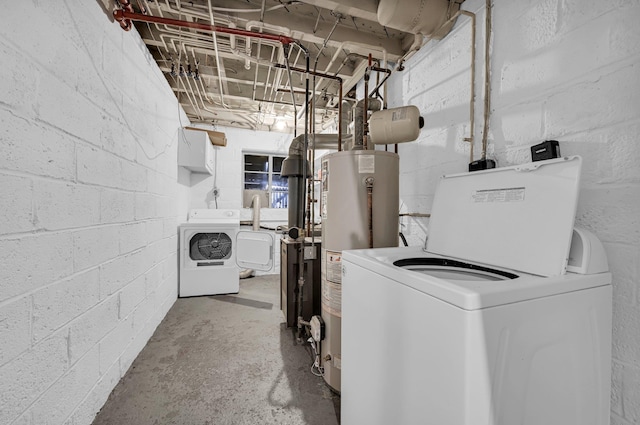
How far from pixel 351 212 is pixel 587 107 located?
1016 mm

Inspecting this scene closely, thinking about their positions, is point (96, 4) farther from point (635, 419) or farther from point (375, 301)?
point (635, 419)

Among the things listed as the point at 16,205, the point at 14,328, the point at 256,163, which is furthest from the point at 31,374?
the point at 256,163

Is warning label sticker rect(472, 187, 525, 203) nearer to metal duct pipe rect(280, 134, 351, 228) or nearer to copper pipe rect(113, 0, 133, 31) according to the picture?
metal duct pipe rect(280, 134, 351, 228)

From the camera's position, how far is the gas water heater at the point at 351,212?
1.43m

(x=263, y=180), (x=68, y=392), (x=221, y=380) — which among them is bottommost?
(x=221, y=380)

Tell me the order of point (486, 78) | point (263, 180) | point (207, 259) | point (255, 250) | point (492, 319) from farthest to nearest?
point (263, 180), point (207, 259), point (255, 250), point (486, 78), point (492, 319)

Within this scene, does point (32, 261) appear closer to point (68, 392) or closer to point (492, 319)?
point (68, 392)

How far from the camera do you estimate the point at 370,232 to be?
1428 millimetres

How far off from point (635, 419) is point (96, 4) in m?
2.78

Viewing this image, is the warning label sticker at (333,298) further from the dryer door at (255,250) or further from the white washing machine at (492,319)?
the dryer door at (255,250)

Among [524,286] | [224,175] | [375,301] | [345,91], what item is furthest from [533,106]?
[224,175]

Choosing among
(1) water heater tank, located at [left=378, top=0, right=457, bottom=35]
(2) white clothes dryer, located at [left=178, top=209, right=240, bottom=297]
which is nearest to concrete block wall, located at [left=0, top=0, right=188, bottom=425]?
(2) white clothes dryer, located at [left=178, top=209, right=240, bottom=297]

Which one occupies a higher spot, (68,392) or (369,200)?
(369,200)

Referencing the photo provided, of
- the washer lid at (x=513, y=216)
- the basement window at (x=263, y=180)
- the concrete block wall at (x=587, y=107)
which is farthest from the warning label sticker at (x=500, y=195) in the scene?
the basement window at (x=263, y=180)
